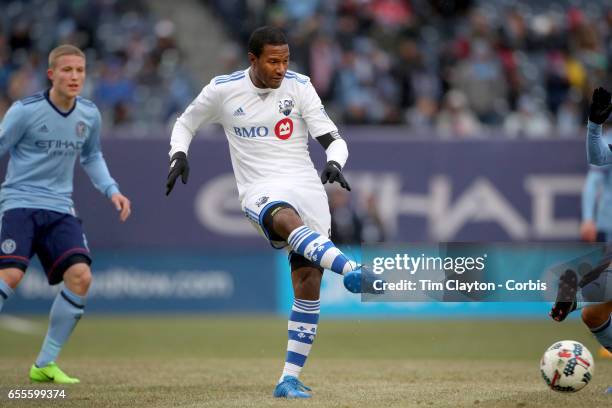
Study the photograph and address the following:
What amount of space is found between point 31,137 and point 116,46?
12309 millimetres

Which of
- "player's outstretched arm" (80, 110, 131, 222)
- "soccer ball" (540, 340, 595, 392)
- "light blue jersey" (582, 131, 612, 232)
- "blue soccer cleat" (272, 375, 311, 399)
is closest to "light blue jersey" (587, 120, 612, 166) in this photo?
"soccer ball" (540, 340, 595, 392)

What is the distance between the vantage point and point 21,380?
9.90 metres

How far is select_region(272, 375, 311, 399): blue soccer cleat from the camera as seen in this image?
830 cm

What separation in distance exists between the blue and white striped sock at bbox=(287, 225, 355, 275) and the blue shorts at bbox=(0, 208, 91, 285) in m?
2.61

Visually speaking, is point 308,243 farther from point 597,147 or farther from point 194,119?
point 597,147

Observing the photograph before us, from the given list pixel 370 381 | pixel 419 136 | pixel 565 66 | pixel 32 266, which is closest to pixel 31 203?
pixel 370 381

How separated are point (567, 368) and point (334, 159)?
97.7 inches

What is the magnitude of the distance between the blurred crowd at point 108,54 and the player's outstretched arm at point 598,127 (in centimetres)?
1232

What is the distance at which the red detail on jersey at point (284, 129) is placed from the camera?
28.5 feet

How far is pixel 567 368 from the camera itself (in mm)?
8297

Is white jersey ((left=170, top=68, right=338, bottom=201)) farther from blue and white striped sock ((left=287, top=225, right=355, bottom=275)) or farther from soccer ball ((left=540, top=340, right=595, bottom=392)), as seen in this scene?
soccer ball ((left=540, top=340, right=595, bottom=392))

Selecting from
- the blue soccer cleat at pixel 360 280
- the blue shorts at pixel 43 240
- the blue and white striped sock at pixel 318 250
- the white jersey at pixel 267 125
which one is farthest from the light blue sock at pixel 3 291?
the blue soccer cleat at pixel 360 280
